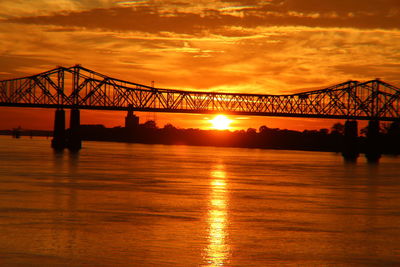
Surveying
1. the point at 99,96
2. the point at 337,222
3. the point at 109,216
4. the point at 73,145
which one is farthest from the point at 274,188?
the point at 99,96

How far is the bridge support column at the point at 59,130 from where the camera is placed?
463 ft

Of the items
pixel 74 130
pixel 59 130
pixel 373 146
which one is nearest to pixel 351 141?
pixel 373 146

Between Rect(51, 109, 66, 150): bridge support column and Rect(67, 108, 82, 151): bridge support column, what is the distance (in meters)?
2.00

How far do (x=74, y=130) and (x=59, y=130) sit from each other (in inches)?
157

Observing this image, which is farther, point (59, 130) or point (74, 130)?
point (59, 130)

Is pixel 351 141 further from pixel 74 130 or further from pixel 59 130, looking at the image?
pixel 59 130

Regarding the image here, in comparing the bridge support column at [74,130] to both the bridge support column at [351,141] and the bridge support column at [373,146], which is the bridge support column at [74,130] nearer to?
the bridge support column at [351,141]

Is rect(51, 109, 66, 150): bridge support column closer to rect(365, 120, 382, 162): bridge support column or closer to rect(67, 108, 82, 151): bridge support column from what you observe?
rect(67, 108, 82, 151): bridge support column

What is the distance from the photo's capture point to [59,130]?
14225cm

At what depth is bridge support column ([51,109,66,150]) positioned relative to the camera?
A: 141 m

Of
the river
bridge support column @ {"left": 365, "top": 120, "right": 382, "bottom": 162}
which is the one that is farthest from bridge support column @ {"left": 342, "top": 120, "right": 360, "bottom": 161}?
the river

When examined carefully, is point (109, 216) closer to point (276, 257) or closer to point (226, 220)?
point (226, 220)

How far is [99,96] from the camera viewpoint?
520 feet

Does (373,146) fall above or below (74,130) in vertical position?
below
